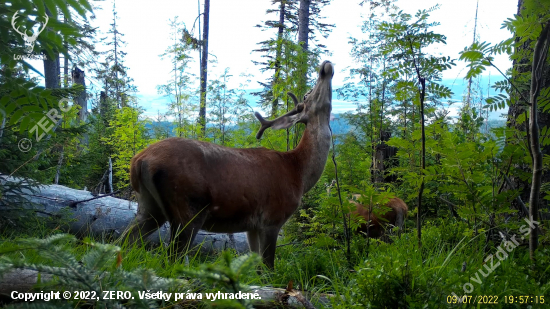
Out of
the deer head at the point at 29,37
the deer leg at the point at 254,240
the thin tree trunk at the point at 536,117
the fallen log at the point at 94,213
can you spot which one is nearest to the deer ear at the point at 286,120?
the deer leg at the point at 254,240

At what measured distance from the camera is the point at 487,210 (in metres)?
3.96

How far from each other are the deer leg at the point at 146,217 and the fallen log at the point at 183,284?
7.86 feet

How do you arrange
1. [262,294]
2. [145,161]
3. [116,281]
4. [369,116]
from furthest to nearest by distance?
[369,116] → [145,161] → [262,294] → [116,281]

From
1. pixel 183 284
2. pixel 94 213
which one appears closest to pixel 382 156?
pixel 94 213

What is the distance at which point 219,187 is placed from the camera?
467 centimetres

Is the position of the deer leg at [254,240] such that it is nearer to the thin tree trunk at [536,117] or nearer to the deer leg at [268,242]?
the deer leg at [268,242]

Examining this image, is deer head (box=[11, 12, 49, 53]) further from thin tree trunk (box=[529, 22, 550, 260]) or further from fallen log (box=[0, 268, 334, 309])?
thin tree trunk (box=[529, 22, 550, 260])

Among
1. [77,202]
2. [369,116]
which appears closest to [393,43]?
[77,202]

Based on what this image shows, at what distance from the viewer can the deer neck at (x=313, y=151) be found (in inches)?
232

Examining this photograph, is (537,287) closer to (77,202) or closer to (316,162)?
(316,162)

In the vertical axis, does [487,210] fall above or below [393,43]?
below

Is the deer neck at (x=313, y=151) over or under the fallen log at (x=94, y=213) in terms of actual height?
over

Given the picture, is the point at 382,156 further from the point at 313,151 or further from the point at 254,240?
the point at 254,240

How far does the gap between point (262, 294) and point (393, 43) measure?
3.29 m
